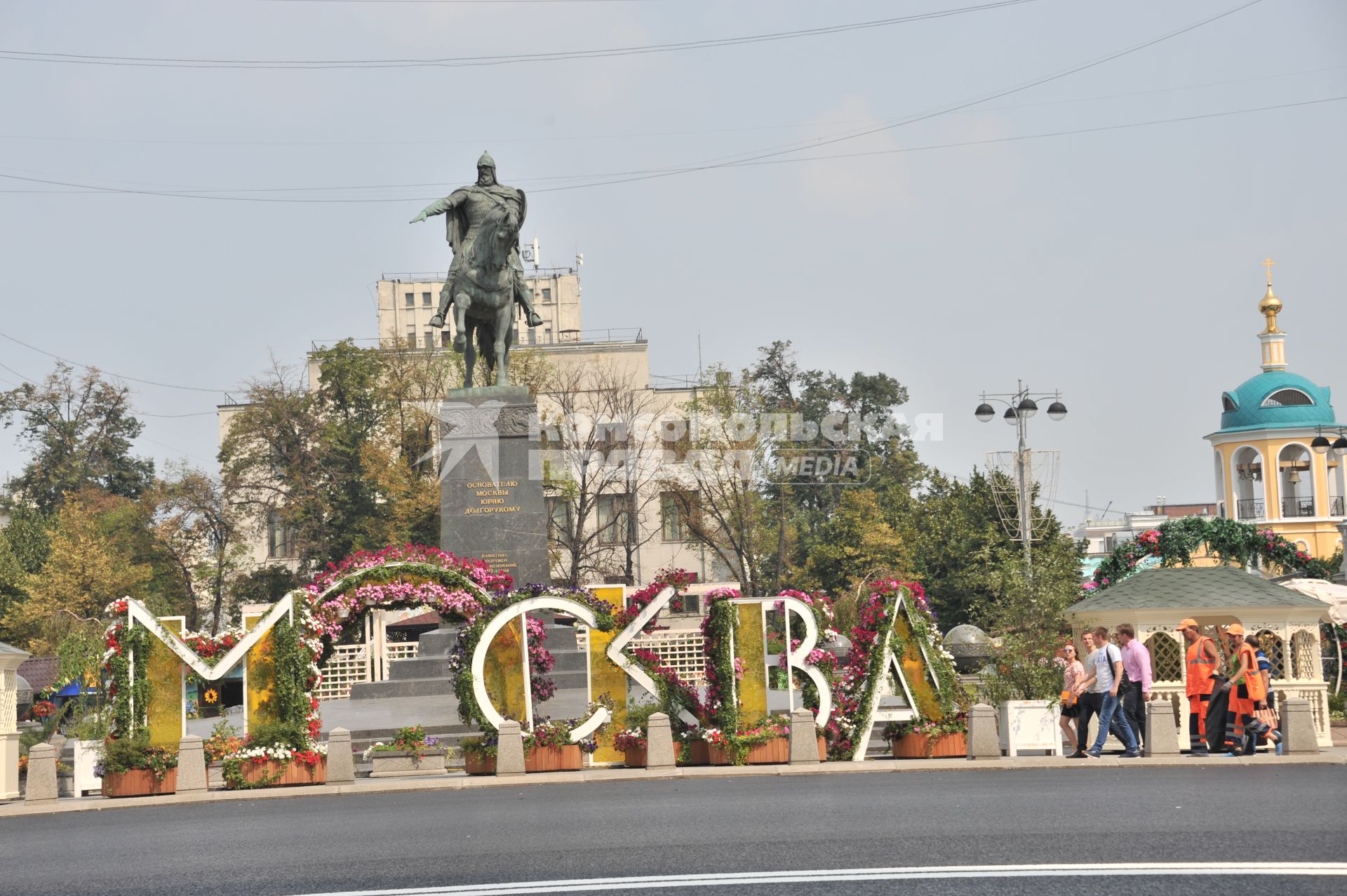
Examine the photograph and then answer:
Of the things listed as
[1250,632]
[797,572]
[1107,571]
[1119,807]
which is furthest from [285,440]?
[1119,807]

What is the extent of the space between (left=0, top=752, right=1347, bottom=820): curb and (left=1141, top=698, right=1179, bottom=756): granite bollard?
190 millimetres

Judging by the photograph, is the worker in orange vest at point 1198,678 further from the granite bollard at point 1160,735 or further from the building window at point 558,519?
the building window at point 558,519

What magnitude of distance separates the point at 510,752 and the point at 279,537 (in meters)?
65.6

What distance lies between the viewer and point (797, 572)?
68812 millimetres

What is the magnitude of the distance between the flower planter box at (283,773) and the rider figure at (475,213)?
13154 mm

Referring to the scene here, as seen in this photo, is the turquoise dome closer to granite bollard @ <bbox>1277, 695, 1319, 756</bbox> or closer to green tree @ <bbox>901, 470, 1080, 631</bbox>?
green tree @ <bbox>901, 470, 1080, 631</bbox>

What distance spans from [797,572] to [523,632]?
160 ft

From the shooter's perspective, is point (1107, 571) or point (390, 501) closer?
point (1107, 571)

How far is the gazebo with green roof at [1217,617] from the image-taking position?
2164 cm

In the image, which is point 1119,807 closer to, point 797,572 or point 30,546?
point 797,572

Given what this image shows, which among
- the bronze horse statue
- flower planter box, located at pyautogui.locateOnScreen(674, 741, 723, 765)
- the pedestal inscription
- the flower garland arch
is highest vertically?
the bronze horse statue

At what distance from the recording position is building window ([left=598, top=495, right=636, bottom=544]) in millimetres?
65062

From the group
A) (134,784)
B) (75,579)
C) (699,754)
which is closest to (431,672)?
(699,754)

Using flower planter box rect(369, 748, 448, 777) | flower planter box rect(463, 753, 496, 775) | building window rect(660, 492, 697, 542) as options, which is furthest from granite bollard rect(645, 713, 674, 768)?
building window rect(660, 492, 697, 542)
